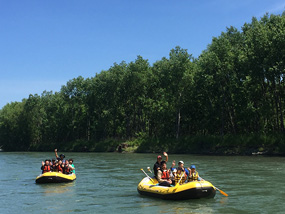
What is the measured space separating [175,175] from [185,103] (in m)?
44.6

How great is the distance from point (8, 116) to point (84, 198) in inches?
3454

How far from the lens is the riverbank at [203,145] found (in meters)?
43.0

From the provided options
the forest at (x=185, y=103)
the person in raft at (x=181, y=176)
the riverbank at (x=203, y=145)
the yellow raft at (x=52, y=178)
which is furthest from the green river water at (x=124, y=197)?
the forest at (x=185, y=103)

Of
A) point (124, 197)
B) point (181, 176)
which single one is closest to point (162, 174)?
point (181, 176)

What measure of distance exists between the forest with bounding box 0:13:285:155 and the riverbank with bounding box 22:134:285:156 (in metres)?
0.12

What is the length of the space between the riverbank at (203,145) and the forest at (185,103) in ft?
0.40

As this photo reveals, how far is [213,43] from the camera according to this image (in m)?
51.8

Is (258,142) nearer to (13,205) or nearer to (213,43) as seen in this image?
(213,43)

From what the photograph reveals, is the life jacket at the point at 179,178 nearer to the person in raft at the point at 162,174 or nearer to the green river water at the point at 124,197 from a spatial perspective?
the person in raft at the point at 162,174

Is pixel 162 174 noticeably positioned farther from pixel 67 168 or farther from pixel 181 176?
pixel 67 168

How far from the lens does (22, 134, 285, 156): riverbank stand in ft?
141

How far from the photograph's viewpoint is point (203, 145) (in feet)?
169

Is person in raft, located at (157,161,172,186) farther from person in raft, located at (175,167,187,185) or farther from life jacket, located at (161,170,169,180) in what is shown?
person in raft, located at (175,167,187,185)

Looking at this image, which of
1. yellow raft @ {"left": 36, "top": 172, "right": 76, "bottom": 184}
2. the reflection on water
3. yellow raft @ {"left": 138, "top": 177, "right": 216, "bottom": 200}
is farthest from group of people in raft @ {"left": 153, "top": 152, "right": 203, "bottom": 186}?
yellow raft @ {"left": 36, "top": 172, "right": 76, "bottom": 184}
